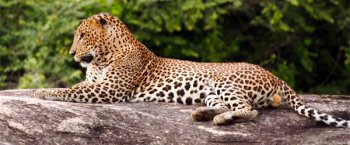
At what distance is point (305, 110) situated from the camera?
42.9 ft

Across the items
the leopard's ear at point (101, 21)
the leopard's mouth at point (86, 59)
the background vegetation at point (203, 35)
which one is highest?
the background vegetation at point (203, 35)

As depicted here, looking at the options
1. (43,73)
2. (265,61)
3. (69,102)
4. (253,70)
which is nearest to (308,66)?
(265,61)

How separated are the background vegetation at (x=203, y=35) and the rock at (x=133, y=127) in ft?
27.3

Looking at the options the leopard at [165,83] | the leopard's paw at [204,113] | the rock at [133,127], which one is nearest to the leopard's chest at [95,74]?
the leopard at [165,83]

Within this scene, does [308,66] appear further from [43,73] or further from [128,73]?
[128,73]

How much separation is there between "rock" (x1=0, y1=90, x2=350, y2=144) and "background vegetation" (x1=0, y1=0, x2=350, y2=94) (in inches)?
327

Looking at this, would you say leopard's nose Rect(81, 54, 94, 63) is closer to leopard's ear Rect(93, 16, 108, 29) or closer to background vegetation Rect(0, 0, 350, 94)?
leopard's ear Rect(93, 16, 108, 29)

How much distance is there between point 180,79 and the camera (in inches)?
541

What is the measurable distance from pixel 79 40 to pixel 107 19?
0.51 meters

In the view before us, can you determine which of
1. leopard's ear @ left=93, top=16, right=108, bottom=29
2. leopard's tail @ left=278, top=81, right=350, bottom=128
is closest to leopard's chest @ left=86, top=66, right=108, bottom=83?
leopard's ear @ left=93, top=16, right=108, bottom=29

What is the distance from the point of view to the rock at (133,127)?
11.5 metres

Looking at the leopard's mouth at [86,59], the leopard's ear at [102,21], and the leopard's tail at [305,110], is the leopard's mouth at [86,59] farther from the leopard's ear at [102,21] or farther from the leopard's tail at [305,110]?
the leopard's tail at [305,110]

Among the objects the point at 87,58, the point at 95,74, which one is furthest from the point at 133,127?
the point at 87,58

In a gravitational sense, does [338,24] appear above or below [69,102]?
above
